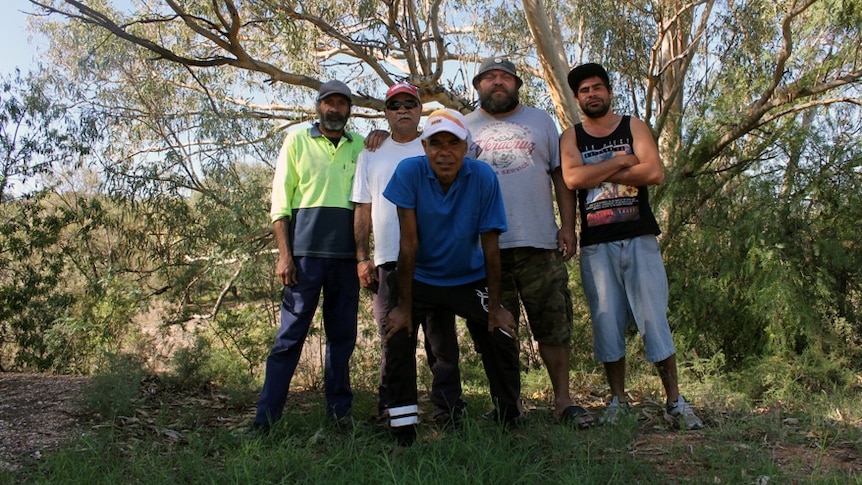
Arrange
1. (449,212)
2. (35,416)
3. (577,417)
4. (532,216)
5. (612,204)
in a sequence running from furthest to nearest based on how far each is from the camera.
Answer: (35,416), (612,204), (532,216), (577,417), (449,212)

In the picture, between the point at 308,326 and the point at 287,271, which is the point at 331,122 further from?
the point at 308,326

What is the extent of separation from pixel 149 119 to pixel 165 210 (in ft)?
7.08

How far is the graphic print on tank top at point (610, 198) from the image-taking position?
3953mm

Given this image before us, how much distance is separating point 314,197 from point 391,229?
49 cm

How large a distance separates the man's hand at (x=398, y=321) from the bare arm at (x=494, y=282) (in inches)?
16.7

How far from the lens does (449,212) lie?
11.6 feet

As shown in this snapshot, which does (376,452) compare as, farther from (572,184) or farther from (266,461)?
(572,184)

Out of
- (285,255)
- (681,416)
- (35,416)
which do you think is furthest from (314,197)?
(681,416)

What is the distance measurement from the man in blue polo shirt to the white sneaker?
0.99m

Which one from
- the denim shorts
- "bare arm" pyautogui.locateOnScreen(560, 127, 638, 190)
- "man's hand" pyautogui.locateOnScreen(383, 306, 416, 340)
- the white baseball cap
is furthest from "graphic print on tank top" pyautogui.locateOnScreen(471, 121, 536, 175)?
"man's hand" pyautogui.locateOnScreen(383, 306, 416, 340)

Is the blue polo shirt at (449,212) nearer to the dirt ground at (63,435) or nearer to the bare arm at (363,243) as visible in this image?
the bare arm at (363,243)

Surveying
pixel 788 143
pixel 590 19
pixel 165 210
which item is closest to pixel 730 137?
pixel 788 143

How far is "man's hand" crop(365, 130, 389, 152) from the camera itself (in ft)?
13.4

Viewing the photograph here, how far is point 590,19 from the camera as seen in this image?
968cm
